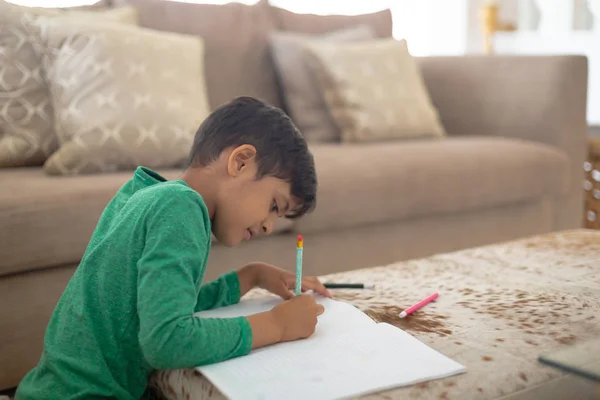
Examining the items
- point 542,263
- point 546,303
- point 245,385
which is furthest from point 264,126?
point 542,263

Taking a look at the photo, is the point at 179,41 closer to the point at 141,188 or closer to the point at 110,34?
the point at 110,34

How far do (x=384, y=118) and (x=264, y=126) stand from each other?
1522mm

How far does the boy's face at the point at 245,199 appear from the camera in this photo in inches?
39.0

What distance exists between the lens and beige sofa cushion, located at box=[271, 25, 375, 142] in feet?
8.25

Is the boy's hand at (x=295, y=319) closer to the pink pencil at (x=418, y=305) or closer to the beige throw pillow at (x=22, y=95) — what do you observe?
the pink pencil at (x=418, y=305)

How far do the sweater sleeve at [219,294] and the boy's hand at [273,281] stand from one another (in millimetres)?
28

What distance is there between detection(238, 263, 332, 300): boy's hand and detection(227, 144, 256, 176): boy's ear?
24cm

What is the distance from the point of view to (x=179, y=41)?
2119 mm

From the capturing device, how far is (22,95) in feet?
6.41

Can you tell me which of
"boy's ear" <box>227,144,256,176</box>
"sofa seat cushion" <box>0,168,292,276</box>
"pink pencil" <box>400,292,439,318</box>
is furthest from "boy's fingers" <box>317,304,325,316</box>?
"sofa seat cushion" <box>0,168,292,276</box>

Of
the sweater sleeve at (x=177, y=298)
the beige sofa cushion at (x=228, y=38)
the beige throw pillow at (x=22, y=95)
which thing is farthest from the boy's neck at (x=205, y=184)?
the beige sofa cushion at (x=228, y=38)

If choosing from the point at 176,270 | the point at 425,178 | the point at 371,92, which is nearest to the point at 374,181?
the point at 425,178

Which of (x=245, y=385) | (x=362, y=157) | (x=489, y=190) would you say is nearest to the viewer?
(x=245, y=385)

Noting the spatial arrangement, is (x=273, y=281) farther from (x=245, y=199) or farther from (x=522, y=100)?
(x=522, y=100)
